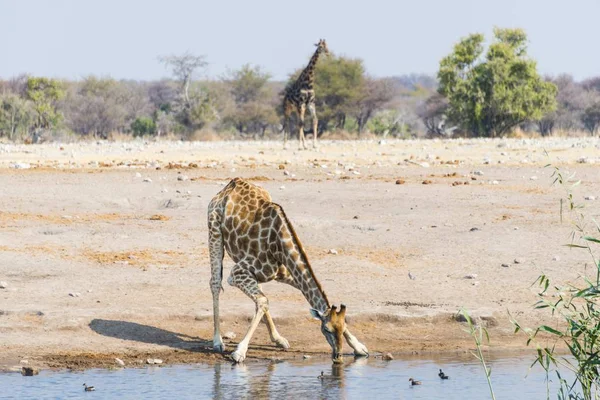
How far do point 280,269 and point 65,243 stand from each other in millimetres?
4394

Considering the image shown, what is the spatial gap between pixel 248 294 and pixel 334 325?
2.86ft

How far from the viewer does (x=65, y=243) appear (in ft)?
44.3

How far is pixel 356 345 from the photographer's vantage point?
9820mm

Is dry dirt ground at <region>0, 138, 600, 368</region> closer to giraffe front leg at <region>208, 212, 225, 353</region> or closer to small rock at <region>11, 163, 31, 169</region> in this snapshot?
small rock at <region>11, 163, 31, 169</region>

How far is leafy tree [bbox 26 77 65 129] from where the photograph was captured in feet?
125

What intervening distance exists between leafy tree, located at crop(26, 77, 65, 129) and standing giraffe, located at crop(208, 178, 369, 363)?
1107 inches

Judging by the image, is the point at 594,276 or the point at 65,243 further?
the point at 65,243

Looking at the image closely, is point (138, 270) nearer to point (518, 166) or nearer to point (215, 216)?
point (215, 216)

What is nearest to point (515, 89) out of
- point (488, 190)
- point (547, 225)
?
point (488, 190)

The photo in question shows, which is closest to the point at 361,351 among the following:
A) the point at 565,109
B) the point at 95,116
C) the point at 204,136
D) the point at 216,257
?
the point at 216,257

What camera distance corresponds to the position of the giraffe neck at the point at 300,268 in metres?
9.52

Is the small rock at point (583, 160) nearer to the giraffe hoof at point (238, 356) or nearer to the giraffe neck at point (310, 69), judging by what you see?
the giraffe neck at point (310, 69)

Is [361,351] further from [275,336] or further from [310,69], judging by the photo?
[310,69]

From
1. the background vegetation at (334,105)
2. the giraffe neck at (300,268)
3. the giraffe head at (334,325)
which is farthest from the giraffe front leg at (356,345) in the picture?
the background vegetation at (334,105)
